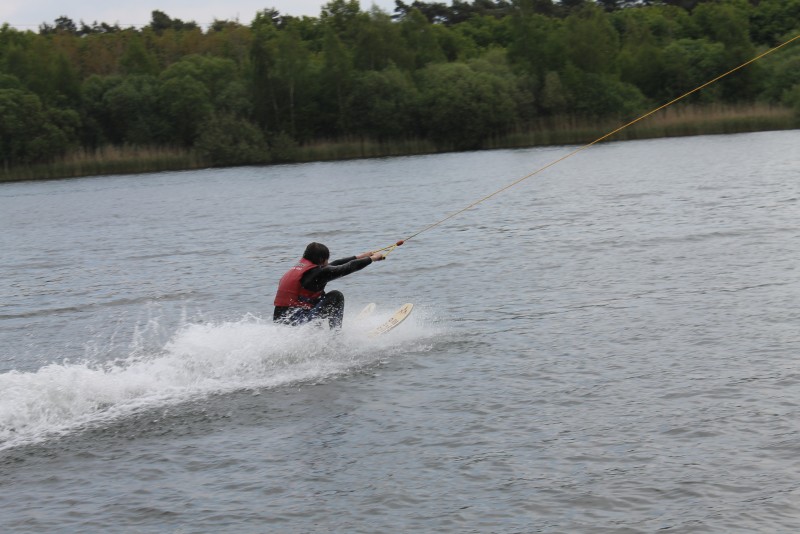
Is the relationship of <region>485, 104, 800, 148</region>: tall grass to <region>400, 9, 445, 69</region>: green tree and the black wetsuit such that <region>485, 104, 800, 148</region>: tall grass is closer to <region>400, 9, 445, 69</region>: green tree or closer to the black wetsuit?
<region>400, 9, 445, 69</region>: green tree

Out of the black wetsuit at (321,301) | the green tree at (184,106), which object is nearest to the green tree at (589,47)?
the green tree at (184,106)

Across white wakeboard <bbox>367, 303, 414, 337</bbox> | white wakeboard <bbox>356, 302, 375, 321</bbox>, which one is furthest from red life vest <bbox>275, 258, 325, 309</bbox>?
white wakeboard <bbox>356, 302, 375, 321</bbox>

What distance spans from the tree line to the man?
62.4 meters

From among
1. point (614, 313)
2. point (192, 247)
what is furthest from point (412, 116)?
point (614, 313)

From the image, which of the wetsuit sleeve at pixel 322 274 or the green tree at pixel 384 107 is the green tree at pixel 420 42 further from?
the wetsuit sleeve at pixel 322 274

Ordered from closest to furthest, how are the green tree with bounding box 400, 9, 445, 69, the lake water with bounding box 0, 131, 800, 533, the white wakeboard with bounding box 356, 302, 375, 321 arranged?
1. the lake water with bounding box 0, 131, 800, 533
2. the white wakeboard with bounding box 356, 302, 375, 321
3. the green tree with bounding box 400, 9, 445, 69

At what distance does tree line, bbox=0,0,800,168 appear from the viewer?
257 ft

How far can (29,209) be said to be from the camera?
49125mm

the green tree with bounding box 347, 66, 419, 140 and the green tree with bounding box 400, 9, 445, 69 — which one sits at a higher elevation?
the green tree with bounding box 400, 9, 445, 69

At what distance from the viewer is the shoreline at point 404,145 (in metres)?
64.5

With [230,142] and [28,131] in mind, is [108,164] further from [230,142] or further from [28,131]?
[230,142]

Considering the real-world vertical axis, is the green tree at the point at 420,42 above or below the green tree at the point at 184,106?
above

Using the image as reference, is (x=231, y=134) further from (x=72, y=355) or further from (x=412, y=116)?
Answer: (x=72, y=355)

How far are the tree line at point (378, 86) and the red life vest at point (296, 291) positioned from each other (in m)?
62.6
